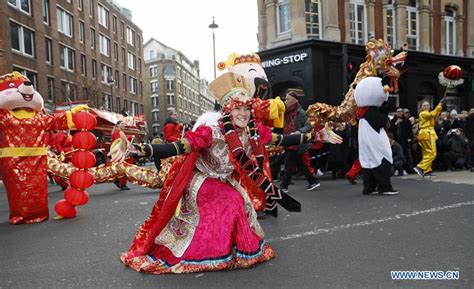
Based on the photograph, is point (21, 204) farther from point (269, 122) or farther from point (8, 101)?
point (269, 122)

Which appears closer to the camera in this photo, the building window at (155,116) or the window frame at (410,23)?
the window frame at (410,23)

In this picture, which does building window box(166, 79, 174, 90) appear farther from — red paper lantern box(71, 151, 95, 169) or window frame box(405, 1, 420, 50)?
red paper lantern box(71, 151, 95, 169)

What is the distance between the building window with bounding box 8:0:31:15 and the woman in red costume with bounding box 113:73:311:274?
27795mm

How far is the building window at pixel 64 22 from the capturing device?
33409mm

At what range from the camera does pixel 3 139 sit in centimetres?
562

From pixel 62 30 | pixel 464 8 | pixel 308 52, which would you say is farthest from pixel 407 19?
pixel 62 30

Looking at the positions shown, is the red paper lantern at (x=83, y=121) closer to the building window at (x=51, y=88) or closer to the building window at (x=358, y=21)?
the building window at (x=358, y=21)

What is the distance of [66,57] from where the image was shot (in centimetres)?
3403

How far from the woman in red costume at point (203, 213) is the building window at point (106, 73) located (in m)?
40.4

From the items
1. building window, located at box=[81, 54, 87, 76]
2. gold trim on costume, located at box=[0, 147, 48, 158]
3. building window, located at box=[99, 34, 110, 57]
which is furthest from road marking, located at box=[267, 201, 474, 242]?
building window, located at box=[99, 34, 110, 57]

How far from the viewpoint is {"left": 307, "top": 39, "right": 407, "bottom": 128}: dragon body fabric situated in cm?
730

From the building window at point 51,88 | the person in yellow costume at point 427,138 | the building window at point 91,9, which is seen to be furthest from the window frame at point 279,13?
the building window at point 91,9

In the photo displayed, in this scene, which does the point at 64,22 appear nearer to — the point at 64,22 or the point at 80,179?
the point at 64,22

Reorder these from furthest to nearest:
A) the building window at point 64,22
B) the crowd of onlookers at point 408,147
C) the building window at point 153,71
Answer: the building window at point 153,71 → the building window at point 64,22 → the crowd of onlookers at point 408,147
